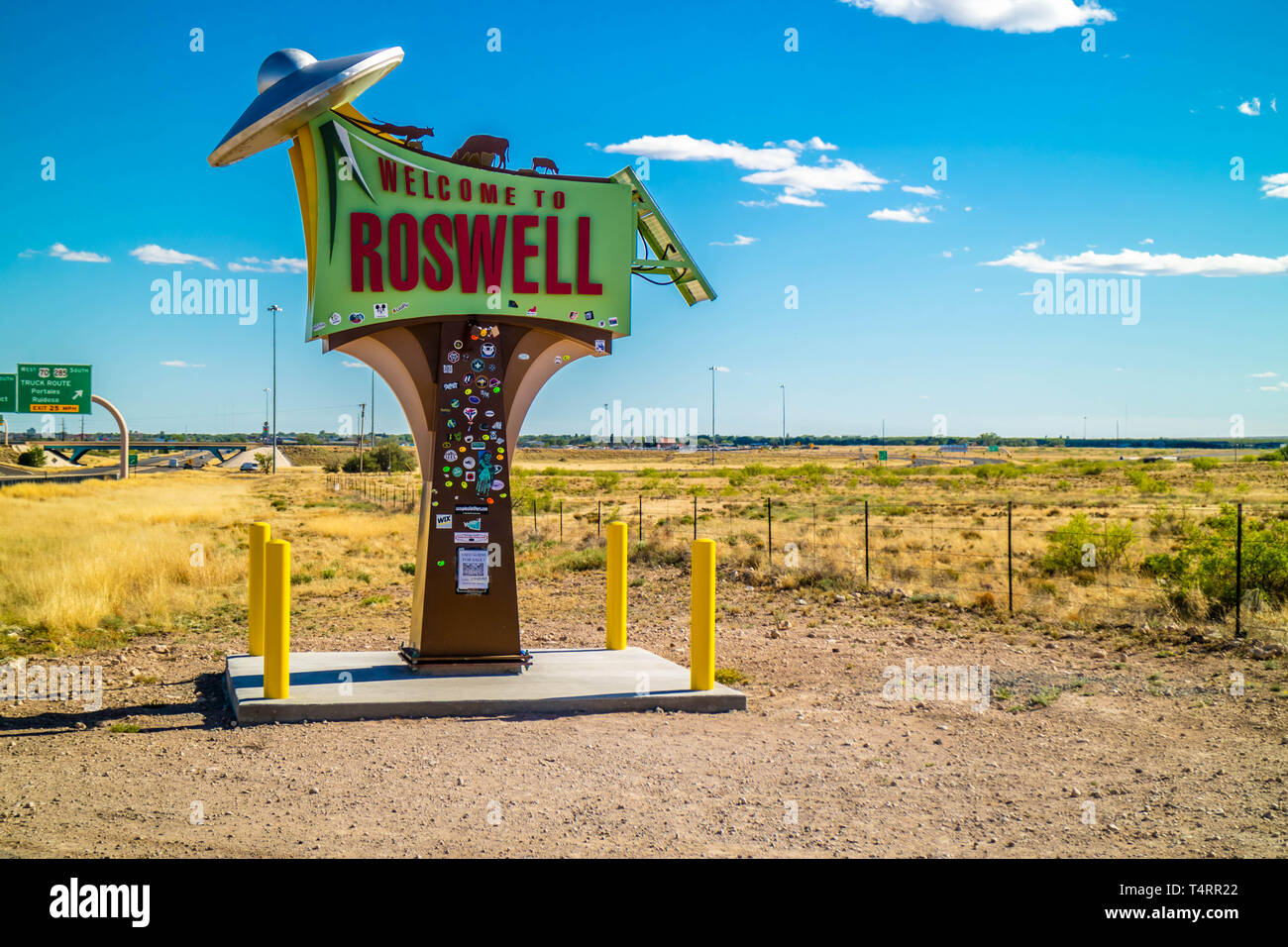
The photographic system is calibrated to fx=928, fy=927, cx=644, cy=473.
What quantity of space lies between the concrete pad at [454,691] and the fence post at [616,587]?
3.03ft

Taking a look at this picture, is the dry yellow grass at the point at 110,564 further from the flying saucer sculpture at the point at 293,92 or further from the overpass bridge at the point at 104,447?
the overpass bridge at the point at 104,447

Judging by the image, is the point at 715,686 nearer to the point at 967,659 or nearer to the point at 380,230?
the point at 967,659

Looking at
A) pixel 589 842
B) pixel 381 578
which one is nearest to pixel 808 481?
pixel 381 578

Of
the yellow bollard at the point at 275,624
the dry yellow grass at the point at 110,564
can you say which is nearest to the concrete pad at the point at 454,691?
the yellow bollard at the point at 275,624

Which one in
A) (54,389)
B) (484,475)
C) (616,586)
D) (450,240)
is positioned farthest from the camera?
(54,389)

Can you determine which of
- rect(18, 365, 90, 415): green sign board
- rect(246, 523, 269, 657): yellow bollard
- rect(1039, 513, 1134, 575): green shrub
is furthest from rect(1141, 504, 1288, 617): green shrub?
rect(18, 365, 90, 415): green sign board

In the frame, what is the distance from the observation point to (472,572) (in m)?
9.69

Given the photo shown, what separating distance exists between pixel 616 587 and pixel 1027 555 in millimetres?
13811

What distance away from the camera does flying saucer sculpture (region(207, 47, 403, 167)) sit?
8633 millimetres

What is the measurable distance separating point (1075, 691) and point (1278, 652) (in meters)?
2.87

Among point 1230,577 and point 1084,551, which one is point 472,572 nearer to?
point 1230,577

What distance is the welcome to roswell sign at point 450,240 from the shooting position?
929 cm

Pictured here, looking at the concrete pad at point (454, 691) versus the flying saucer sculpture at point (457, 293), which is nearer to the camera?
the concrete pad at point (454, 691)

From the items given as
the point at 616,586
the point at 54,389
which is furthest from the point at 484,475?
the point at 54,389
